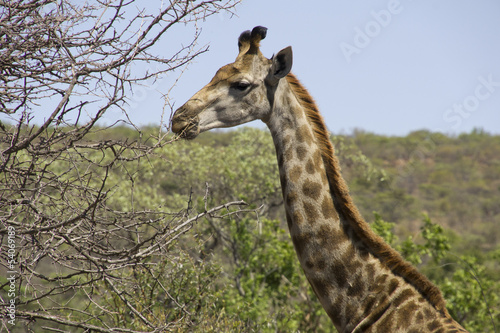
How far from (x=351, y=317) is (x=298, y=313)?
430 cm

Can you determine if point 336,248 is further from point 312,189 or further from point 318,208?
point 312,189

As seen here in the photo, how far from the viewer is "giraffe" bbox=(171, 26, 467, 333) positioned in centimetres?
423

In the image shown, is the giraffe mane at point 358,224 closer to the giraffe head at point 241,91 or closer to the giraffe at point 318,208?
the giraffe at point 318,208

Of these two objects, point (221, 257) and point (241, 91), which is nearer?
point (241, 91)

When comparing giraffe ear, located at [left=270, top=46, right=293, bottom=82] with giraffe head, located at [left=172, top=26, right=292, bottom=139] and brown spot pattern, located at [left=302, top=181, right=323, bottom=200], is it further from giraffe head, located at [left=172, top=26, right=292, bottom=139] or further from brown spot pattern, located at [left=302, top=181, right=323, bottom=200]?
brown spot pattern, located at [left=302, top=181, right=323, bottom=200]

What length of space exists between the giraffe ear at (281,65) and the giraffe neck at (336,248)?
36 centimetres

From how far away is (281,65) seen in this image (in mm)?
4867

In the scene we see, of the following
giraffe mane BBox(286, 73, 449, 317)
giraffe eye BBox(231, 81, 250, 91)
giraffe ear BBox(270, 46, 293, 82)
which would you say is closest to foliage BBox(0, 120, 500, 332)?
giraffe mane BBox(286, 73, 449, 317)

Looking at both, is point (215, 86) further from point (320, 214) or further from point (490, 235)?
point (490, 235)

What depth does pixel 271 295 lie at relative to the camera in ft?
31.5

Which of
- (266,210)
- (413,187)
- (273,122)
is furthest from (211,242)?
(413,187)

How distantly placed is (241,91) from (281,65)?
0.39m

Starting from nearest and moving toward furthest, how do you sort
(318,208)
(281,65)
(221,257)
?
(318,208) → (281,65) → (221,257)

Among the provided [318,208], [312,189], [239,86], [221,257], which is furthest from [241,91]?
[221,257]
